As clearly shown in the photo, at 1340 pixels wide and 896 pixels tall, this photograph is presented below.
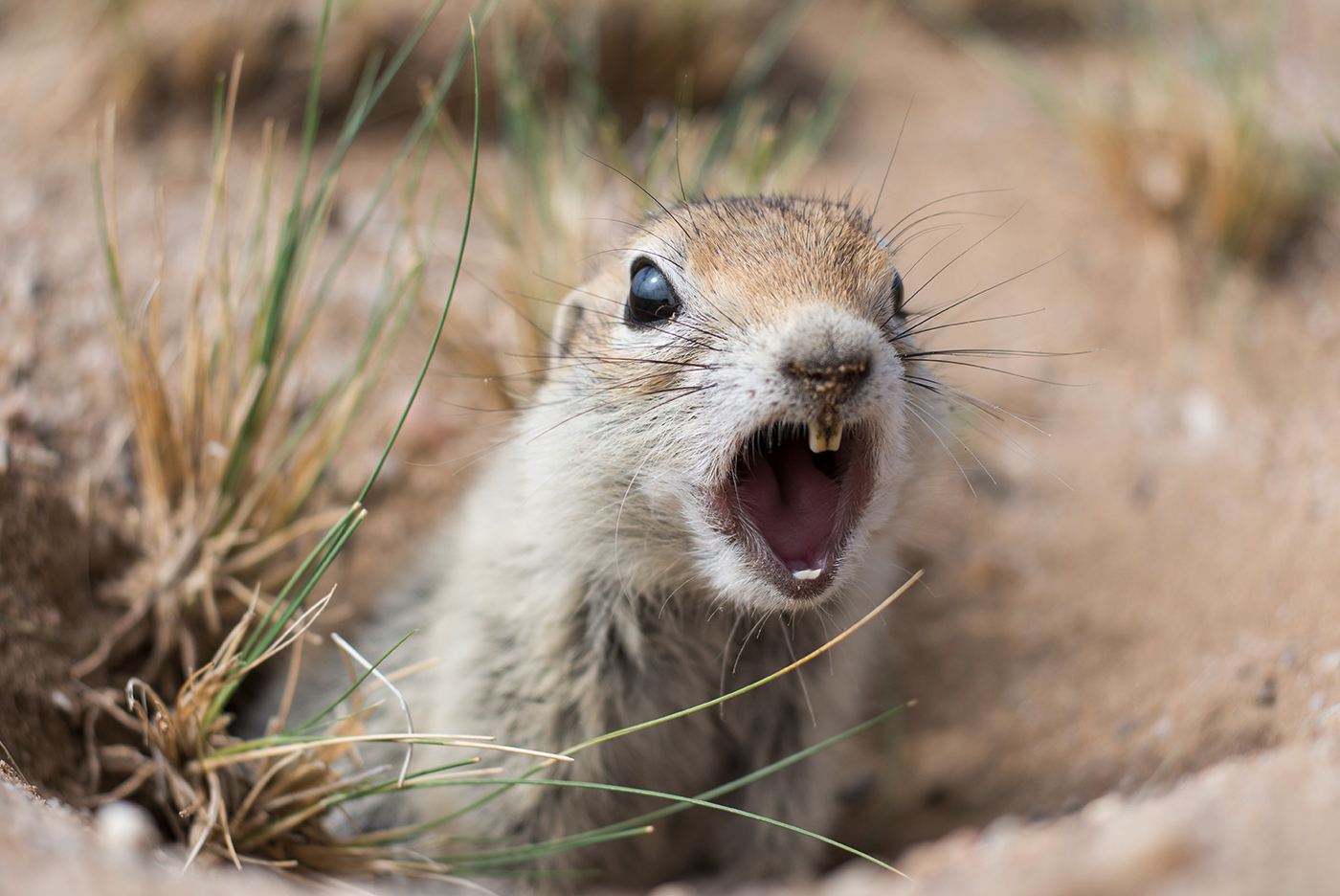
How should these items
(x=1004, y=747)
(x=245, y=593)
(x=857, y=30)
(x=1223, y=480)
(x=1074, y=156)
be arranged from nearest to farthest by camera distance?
(x=245, y=593)
(x=1004, y=747)
(x=1223, y=480)
(x=1074, y=156)
(x=857, y=30)

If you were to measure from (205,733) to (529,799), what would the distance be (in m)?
0.90

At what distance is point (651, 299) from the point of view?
8.46 feet

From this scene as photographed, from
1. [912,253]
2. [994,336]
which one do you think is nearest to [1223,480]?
[994,336]

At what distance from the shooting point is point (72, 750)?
2826 millimetres

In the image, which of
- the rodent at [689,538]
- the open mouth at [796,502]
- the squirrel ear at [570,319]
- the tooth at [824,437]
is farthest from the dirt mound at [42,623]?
the tooth at [824,437]

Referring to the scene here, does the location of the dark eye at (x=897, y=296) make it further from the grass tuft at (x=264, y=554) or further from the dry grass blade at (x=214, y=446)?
the dry grass blade at (x=214, y=446)

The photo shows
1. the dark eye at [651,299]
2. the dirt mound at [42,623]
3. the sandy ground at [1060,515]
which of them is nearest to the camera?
the sandy ground at [1060,515]

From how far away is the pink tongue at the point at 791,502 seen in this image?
2.35 meters

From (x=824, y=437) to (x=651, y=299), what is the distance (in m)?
0.69

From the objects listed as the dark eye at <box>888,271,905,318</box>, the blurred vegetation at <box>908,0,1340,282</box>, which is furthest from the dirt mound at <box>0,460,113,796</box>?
the blurred vegetation at <box>908,0,1340,282</box>

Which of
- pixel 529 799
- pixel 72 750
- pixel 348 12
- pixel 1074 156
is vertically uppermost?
pixel 1074 156

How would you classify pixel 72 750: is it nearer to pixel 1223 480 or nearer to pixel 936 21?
pixel 1223 480

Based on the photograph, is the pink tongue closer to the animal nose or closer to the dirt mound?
the animal nose

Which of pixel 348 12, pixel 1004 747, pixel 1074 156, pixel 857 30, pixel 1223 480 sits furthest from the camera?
pixel 857 30
